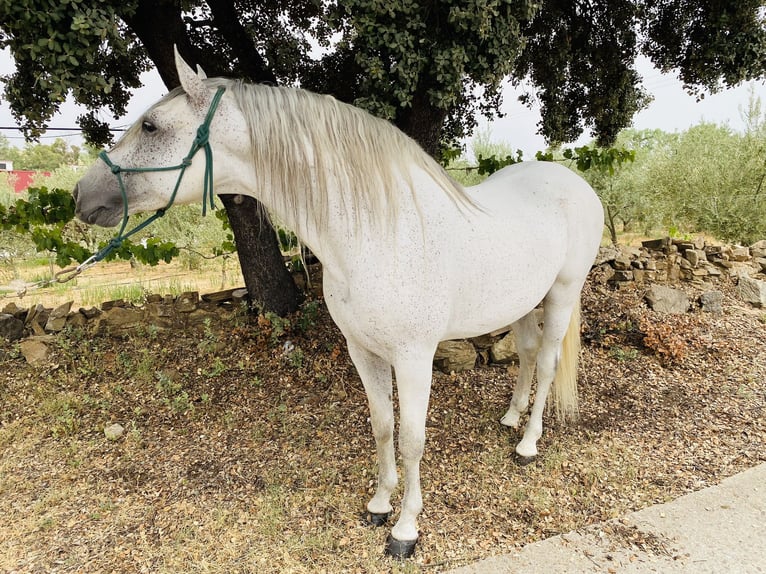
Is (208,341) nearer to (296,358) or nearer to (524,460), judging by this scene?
(296,358)

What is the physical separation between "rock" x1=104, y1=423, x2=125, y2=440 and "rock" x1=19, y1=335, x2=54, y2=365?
3.43ft

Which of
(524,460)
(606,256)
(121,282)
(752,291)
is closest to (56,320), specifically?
(121,282)

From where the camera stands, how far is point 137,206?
53.4 inches

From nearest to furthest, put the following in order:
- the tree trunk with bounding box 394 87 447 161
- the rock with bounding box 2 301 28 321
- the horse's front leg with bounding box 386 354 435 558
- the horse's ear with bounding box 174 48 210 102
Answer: the horse's ear with bounding box 174 48 210 102 < the horse's front leg with bounding box 386 354 435 558 < the tree trunk with bounding box 394 87 447 161 < the rock with bounding box 2 301 28 321

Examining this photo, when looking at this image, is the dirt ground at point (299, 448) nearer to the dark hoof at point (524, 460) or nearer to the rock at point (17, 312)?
the dark hoof at point (524, 460)

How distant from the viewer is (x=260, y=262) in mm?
3336

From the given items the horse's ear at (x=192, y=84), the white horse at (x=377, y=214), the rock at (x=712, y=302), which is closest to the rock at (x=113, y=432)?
the white horse at (x=377, y=214)

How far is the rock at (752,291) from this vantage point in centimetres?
465

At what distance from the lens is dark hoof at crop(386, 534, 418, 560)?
6.11 ft

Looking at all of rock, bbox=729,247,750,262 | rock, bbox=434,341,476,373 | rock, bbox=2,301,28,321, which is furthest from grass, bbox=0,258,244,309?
rock, bbox=729,247,750,262

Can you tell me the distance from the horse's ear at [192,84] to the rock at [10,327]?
127 inches

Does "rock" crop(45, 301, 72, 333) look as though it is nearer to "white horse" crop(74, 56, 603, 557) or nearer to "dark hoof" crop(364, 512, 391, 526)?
"white horse" crop(74, 56, 603, 557)

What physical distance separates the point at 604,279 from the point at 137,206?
14.5 feet

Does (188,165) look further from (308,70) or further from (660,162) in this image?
(660,162)
